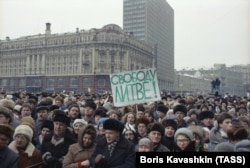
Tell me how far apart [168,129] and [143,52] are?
8156 cm

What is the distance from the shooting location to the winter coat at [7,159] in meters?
3.98

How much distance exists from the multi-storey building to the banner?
5894 centimetres

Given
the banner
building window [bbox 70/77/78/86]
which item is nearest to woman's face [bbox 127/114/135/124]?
the banner

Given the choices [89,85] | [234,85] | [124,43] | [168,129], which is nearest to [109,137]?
[168,129]

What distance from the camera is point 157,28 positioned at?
109125mm

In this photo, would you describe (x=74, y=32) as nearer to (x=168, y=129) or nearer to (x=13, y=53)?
(x=13, y=53)

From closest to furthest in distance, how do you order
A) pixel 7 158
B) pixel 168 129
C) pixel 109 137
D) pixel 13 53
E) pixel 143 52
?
1. pixel 7 158
2. pixel 109 137
3. pixel 168 129
4. pixel 13 53
5. pixel 143 52

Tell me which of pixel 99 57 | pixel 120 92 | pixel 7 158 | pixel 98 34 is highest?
pixel 98 34

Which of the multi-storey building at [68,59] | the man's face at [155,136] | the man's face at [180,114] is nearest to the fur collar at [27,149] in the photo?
the man's face at [155,136]

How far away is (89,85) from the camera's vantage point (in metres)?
68.3

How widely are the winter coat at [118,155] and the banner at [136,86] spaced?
289 centimetres

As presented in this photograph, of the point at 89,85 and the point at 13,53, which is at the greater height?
the point at 13,53

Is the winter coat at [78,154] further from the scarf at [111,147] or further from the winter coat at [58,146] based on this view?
the scarf at [111,147]

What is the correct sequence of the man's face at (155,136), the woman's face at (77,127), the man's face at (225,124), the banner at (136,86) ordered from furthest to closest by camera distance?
the banner at (136,86), the man's face at (225,124), the woman's face at (77,127), the man's face at (155,136)
